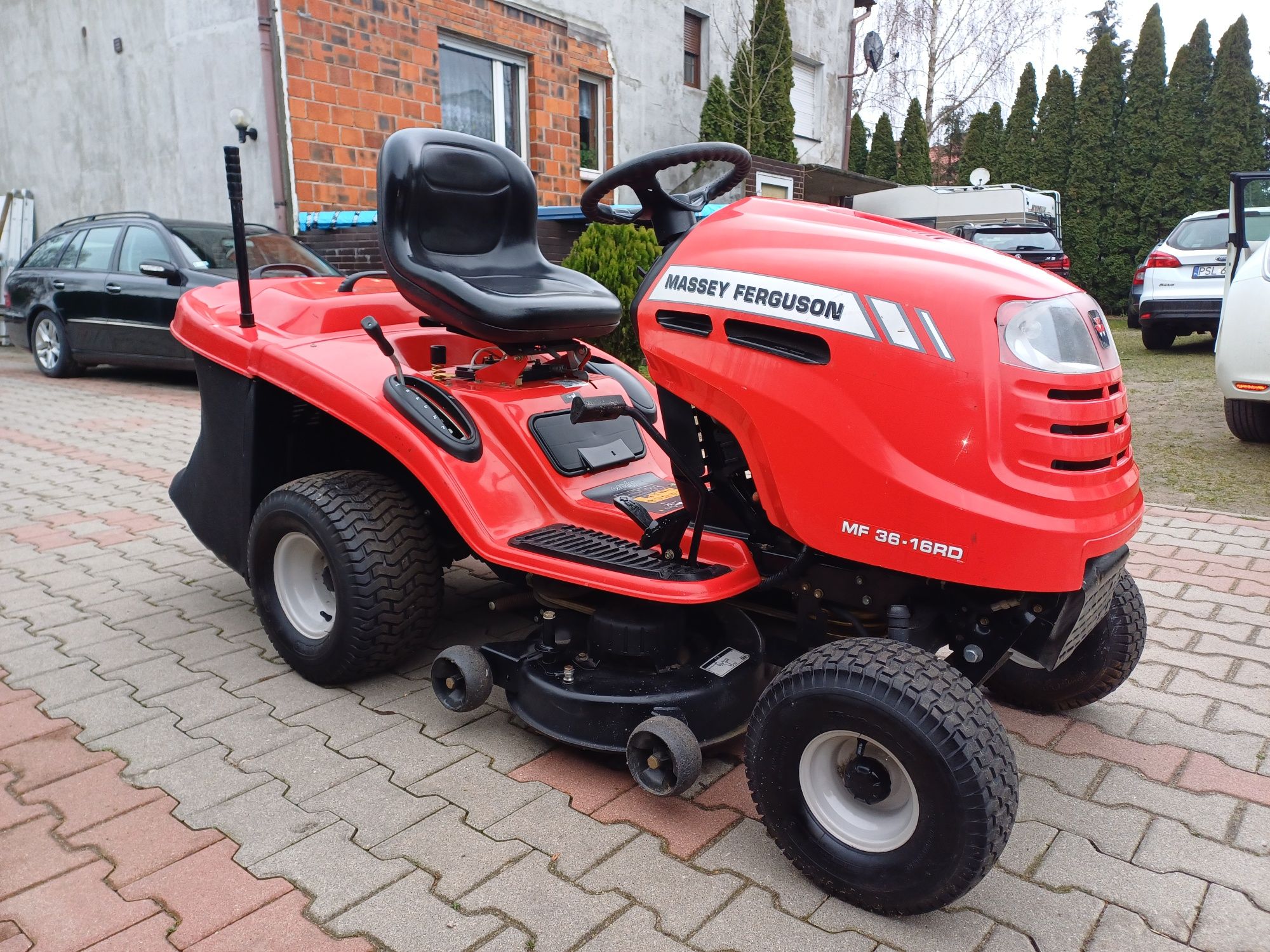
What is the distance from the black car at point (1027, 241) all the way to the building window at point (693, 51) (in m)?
4.59

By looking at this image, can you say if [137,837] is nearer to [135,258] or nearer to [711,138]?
[135,258]

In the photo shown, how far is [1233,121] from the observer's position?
18.5 m

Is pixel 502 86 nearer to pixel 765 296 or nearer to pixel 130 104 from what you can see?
pixel 130 104

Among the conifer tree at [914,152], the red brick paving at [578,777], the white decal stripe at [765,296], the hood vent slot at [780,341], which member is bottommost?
the red brick paving at [578,777]

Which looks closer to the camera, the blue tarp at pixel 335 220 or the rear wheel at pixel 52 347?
the blue tarp at pixel 335 220

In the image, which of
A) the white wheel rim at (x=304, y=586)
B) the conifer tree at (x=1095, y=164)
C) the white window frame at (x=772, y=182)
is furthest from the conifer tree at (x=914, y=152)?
the white wheel rim at (x=304, y=586)

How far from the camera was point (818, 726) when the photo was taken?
6.09ft

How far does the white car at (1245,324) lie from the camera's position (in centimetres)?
516

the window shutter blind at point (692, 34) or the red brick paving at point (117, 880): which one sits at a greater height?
the window shutter blind at point (692, 34)

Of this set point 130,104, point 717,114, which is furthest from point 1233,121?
point 130,104

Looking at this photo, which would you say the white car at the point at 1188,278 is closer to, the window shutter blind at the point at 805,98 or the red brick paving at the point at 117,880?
the window shutter blind at the point at 805,98

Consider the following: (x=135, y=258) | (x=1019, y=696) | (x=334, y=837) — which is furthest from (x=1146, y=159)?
(x=334, y=837)

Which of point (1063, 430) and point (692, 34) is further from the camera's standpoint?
point (692, 34)

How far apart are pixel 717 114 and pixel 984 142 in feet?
42.0
